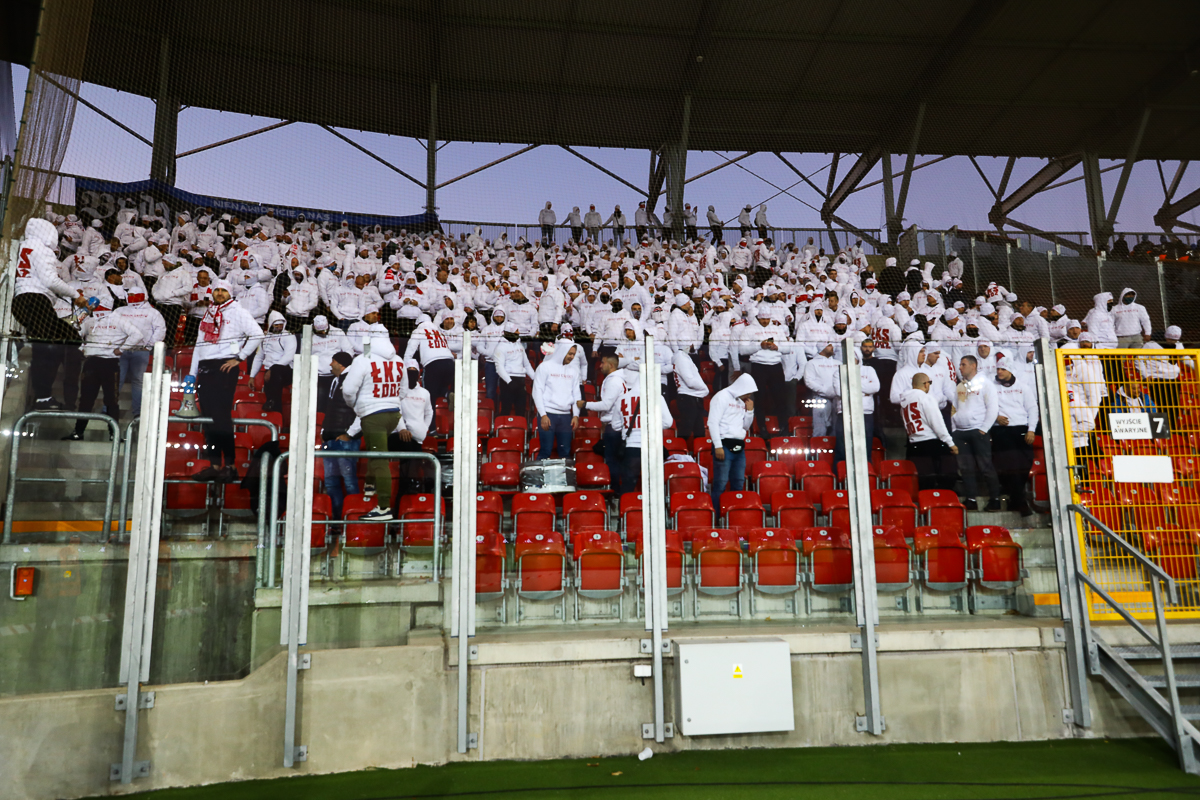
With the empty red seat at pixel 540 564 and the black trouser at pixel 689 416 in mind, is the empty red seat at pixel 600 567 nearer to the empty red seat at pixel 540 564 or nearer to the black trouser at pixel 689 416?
the empty red seat at pixel 540 564

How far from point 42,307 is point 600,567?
496 cm

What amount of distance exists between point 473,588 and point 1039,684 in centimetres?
370

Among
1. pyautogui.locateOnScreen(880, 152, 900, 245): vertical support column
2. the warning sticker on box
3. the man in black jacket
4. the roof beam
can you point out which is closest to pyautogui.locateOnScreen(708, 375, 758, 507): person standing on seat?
the man in black jacket

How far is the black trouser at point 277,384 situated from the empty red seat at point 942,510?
4.22 m

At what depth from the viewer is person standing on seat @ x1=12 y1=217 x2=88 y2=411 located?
5.04 m

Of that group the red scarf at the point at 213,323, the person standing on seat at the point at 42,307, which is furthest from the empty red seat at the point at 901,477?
the person standing on seat at the point at 42,307

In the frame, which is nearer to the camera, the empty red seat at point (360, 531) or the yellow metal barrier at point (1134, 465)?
the empty red seat at point (360, 531)

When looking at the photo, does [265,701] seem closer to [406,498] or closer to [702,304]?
[406,498]

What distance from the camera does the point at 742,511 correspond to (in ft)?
18.1

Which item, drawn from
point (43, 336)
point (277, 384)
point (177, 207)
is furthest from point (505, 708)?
point (177, 207)

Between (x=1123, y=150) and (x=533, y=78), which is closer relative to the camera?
(x=533, y=78)

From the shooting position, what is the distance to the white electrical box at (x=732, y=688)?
15.9ft

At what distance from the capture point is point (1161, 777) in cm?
451

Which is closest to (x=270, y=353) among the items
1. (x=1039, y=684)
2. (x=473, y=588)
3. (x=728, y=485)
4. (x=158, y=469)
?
(x=158, y=469)
